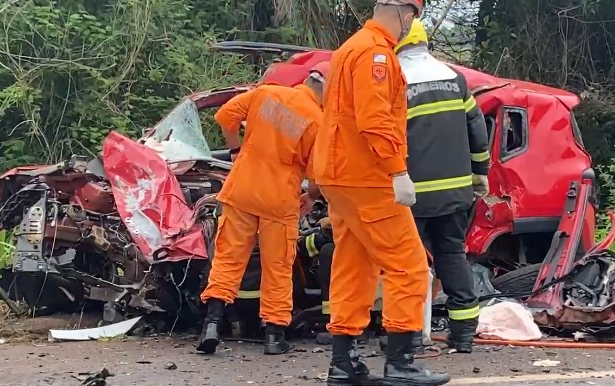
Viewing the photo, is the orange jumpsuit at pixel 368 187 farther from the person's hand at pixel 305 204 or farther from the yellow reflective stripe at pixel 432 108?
the person's hand at pixel 305 204

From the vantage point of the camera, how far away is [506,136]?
6.70 metres

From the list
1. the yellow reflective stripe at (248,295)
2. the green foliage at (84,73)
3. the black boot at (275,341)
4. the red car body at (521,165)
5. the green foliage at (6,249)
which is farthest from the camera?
the green foliage at (84,73)

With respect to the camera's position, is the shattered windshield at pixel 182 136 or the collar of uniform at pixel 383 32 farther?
the shattered windshield at pixel 182 136

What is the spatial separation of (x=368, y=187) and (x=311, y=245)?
152 centimetres

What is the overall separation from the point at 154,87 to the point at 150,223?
5745 mm

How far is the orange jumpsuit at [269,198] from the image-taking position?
18.0ft

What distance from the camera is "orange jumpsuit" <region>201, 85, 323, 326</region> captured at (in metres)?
5.49

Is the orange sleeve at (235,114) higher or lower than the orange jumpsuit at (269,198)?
higher

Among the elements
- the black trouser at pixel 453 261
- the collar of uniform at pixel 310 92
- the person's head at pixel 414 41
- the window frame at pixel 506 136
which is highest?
the person's head at pixel 414 41

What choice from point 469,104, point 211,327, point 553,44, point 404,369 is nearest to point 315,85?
point 469,104

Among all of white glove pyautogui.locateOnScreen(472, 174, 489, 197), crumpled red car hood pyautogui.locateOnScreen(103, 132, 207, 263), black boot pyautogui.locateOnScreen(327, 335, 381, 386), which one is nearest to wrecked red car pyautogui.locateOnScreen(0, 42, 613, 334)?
crumpled red car hood pyautogui.locateOnScreen(103, 132, 207, 263)

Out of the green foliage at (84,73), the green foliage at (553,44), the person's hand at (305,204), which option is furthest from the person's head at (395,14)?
the green foliage at (553,44)

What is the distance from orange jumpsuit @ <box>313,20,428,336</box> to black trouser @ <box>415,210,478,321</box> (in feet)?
3.20

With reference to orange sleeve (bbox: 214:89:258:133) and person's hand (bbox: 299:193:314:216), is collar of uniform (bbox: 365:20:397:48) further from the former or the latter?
person's hand (bbox: 299:193:314:216)
